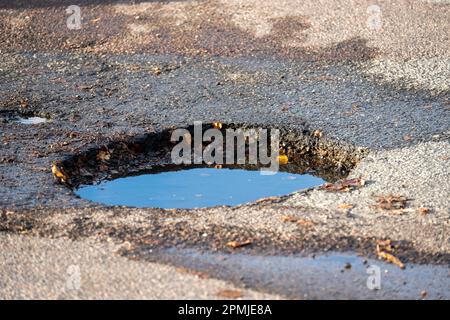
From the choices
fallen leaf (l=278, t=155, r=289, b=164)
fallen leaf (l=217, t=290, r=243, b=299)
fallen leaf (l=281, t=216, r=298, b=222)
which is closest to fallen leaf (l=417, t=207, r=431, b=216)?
fallen leaf (l=281, t=216, r=298, b=222)

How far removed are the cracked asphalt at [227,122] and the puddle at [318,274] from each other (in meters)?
0.02

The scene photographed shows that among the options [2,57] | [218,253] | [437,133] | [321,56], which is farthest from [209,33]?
[218,253]

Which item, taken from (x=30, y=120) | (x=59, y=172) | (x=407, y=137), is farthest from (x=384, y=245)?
(x=30, y=120)

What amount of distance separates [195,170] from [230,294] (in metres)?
2.57

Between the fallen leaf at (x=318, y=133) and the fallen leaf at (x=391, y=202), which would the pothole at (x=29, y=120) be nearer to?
the fallen leaf at (x=318, y=133)

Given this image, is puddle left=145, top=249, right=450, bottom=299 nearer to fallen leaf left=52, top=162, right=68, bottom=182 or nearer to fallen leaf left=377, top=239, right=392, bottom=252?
fallen leaf left=377, top=239, right=392, bottom=252

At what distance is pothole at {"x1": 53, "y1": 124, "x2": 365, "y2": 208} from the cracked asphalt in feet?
0.36

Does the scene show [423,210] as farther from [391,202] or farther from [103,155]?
[103,155]

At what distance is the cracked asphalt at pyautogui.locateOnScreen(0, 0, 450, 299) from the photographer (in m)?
5.66

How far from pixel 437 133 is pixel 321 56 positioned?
2.58 meters

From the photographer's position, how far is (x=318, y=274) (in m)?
5.60

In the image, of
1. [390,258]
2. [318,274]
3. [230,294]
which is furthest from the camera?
[390,258]

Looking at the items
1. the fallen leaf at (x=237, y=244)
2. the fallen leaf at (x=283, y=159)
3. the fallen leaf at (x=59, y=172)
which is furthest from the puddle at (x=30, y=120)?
the fallen leaf at (x=237, y=244)
